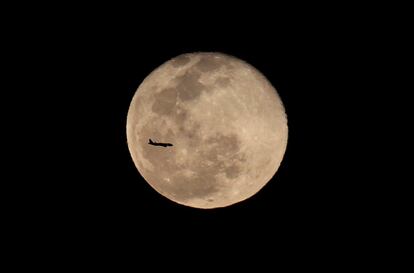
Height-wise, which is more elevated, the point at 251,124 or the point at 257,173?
the point at 251,124

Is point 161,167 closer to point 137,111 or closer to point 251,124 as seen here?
point 137,111

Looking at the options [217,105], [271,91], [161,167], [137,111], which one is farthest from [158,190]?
[271,91]

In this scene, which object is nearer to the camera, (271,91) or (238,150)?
(238,150)

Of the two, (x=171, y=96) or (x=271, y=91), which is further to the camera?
(x=271, y=91)

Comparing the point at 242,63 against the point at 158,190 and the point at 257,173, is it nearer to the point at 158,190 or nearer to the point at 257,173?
the point at 257,173

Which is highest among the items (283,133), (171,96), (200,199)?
(171,96)

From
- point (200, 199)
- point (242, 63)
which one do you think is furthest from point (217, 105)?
point (200, 199)

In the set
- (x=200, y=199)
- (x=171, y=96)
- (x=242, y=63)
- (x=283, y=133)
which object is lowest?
(x=200, y=199)

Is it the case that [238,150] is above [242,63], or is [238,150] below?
below
